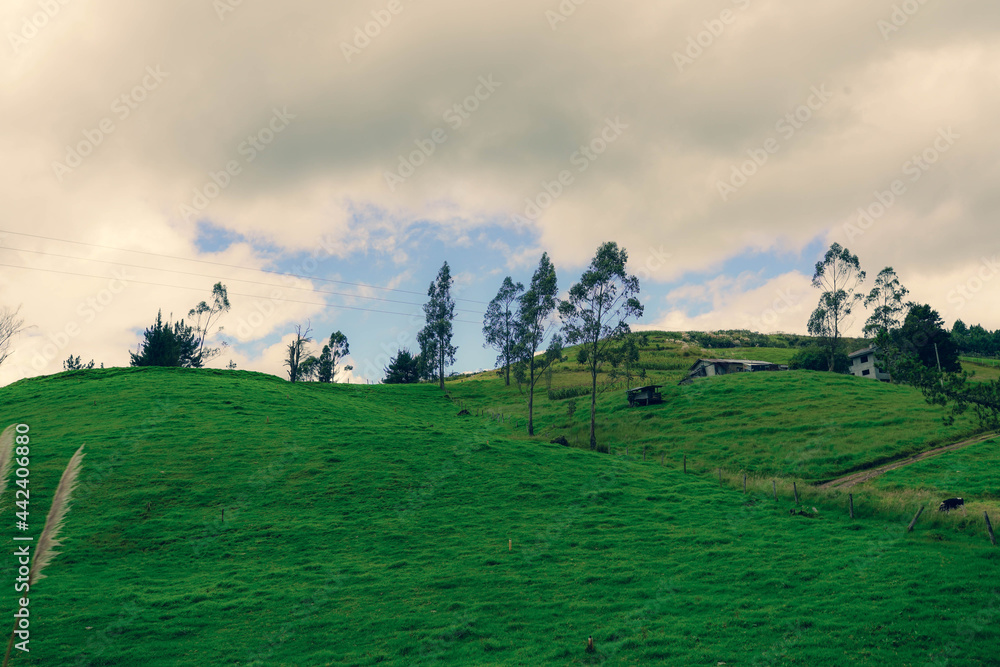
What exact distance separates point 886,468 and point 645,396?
33634mm

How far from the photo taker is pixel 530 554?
31.5m

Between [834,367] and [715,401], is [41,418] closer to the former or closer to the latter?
[715,401]

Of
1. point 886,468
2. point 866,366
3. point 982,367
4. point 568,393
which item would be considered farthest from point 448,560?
point 982,367

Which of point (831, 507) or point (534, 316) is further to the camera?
point (534, 316)

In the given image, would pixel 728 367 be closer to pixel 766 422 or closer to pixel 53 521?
pixel 766 422

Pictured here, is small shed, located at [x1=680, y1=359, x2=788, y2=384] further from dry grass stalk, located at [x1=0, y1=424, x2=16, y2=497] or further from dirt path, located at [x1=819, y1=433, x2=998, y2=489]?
dry grass stalk, located at [x1=0, y1=424, x2=16, y2=497]

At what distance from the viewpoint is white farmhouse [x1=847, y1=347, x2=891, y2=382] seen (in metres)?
97.3

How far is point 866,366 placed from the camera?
99500 millimetres

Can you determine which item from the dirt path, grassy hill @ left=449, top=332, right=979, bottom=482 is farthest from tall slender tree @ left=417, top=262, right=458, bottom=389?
the dirt path

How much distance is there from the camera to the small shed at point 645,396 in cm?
7862

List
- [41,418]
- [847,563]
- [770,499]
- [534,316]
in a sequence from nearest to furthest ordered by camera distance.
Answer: [847,563], [770,499], [41,418], [534,316]

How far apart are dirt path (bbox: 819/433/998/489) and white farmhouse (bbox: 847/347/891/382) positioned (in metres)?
47.3

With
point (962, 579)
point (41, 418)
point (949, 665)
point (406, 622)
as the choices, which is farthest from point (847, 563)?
point (41, 418)

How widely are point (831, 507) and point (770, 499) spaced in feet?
13.7
